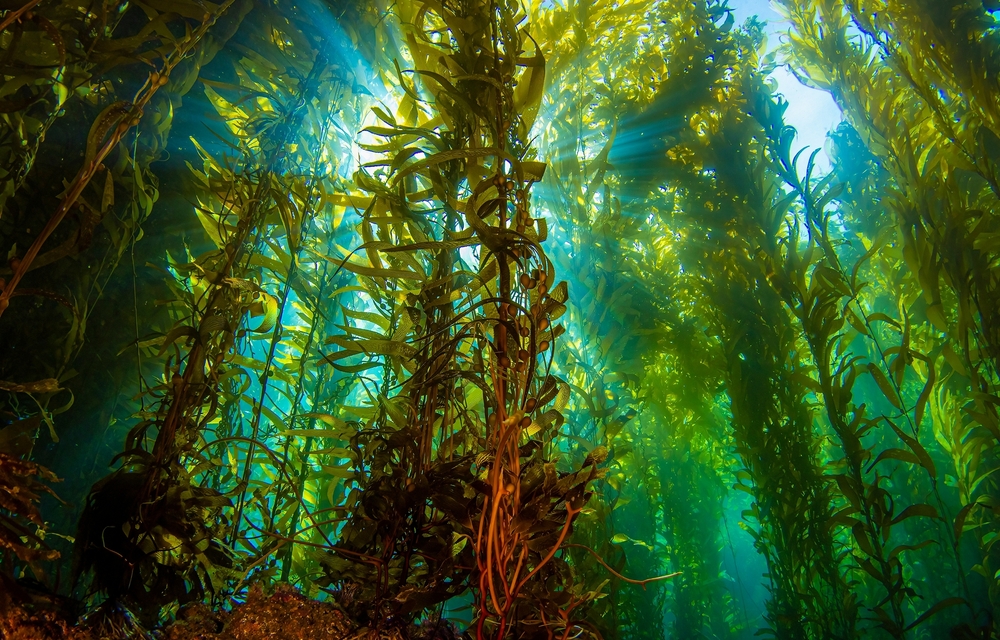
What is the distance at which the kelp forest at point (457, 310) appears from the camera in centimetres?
94

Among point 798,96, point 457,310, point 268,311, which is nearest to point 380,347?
point 457,310

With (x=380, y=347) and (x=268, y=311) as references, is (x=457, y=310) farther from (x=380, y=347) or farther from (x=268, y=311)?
(x=268, y=311)

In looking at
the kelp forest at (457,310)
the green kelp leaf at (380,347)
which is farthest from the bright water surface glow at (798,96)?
Result: the green kelp leaf at (380,347)

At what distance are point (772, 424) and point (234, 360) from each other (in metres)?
2.90

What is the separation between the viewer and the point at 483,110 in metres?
1.17

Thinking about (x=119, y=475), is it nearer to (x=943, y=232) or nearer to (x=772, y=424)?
(x=772, y=424)

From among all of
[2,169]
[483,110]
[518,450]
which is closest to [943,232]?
[483,110]

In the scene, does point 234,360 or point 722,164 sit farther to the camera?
point 722,164

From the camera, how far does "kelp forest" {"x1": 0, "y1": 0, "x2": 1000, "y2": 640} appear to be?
0.94 meters

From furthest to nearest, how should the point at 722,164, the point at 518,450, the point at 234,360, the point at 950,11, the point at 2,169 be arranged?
the point at 722,164 < the point at 950,11 < the point at 234,360 < the point at 2,169 < the point at 518,450

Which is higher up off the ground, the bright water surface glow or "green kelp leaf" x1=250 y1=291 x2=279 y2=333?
the bright water surface glow

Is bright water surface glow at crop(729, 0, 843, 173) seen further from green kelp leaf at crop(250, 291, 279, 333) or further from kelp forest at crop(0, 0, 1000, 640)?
green kelp leaf at crop(250, 291, 279, 333)

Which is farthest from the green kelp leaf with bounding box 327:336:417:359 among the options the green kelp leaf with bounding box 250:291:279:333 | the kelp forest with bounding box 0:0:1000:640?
the green kelp leaf with bounding box 250:291:279:333

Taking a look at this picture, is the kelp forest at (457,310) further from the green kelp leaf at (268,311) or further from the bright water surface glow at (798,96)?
the bright water surface glow at (798,96)
